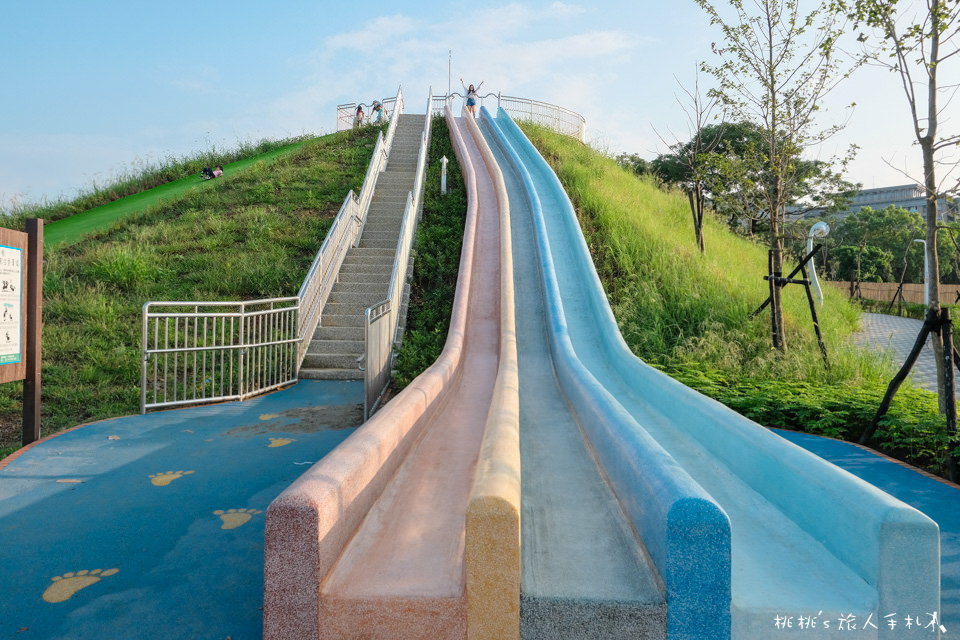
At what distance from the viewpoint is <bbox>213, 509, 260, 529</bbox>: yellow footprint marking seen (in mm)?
3816

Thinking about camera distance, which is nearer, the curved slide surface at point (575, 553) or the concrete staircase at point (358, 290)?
the curved slide surface at point (575, 553)

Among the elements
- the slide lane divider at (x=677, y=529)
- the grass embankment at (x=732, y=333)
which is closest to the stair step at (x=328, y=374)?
the grass embankment at (x=732, y=333)

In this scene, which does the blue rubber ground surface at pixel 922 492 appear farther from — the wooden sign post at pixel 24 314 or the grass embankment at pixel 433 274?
the wooden sign post at pixel 24 314

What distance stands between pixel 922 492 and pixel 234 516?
507cm

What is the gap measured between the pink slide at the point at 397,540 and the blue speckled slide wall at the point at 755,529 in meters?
0.65

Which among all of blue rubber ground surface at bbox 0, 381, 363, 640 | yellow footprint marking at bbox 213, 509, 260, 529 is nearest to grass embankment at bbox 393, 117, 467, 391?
blue rubber ground surface at bbox 0, 381, 363, 640

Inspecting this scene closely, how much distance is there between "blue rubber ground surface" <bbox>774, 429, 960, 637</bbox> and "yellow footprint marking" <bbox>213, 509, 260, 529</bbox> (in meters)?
3.60

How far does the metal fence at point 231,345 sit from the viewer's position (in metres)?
7.14

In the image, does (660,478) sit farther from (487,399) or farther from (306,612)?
(487,399)

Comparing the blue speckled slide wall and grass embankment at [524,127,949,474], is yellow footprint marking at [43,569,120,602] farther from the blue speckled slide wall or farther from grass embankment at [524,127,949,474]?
grass embankment at [524,127,949,474]

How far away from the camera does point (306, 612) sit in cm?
236

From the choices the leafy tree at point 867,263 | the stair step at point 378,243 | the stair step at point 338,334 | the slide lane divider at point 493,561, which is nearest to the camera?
the slide lane divider at point 493,561

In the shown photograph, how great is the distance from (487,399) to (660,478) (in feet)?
12.8

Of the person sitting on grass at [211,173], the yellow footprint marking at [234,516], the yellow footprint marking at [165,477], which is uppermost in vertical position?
the person sitting on grass at [211,173]
